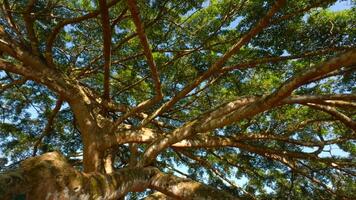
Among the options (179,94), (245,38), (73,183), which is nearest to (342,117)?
(245,38)

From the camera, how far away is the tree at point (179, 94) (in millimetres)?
4023

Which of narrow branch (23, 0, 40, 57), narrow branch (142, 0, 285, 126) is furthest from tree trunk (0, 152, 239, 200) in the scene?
narrow branch (23, 0, 40, 57)

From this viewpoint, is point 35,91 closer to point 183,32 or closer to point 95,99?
point 95,99

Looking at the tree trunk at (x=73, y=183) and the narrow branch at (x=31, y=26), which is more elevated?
the narrow branch at (x=31, y=26)

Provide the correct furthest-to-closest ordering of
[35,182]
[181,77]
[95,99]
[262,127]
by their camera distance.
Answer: [262,127] → [181,77] → [95,99] → [35,182]

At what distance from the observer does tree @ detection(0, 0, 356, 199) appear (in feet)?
13.2

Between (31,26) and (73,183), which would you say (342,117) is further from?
(31,26)

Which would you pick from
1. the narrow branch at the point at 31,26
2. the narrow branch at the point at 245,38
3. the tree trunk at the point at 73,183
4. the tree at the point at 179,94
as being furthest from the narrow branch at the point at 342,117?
the narrow branch at the point at 31,26

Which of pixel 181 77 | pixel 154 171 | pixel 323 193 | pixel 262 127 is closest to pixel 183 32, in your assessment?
pixel 181 77

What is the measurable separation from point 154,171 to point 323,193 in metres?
4.46

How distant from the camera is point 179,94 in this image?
5348 mm

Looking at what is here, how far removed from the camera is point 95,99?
23.4 ft

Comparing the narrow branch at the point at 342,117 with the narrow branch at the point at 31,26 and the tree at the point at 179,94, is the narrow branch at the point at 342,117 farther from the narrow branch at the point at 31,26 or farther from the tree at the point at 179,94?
the narrow branch at the point at 31,26

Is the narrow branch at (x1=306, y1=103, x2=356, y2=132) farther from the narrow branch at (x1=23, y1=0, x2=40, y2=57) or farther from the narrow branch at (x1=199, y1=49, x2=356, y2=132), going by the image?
the narrow branch at (x1=23, y1=0, x2=40, y2=57)
